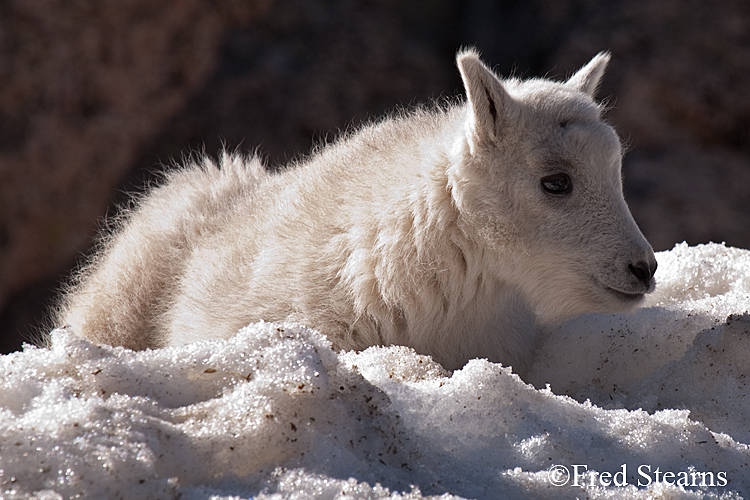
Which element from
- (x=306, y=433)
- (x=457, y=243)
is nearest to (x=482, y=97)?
(x=457, y=243)

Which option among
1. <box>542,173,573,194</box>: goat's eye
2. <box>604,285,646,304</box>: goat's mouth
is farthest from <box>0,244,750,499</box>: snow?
<box>542,173,573,194</box>: goat's eye

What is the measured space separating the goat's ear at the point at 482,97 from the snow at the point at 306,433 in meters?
1.06

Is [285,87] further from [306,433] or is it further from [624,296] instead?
[306,433]

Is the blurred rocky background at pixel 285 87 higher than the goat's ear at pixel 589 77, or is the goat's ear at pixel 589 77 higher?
the blurred rocky background at pixel 285 87

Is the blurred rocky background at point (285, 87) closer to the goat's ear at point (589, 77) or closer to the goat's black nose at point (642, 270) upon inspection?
the goat's ear at point (589, 77)

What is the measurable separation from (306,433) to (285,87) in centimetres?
747

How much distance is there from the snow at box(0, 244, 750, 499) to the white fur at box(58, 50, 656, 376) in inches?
29.3

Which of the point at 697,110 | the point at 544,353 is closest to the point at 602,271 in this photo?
the point at 544,353

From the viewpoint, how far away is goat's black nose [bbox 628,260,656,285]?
9.65 feet

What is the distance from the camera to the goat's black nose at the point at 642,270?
2941 mm

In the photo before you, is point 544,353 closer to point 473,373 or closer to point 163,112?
point 473,373

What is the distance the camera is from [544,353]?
314cm

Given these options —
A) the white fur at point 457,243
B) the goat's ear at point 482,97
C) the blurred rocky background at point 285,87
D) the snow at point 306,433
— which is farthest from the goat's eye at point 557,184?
the blurred rocky background at point 285,87

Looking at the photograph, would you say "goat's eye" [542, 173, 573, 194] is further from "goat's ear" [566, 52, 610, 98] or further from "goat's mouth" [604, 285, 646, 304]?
"goat's ear" [566, 52, 610, 98]
